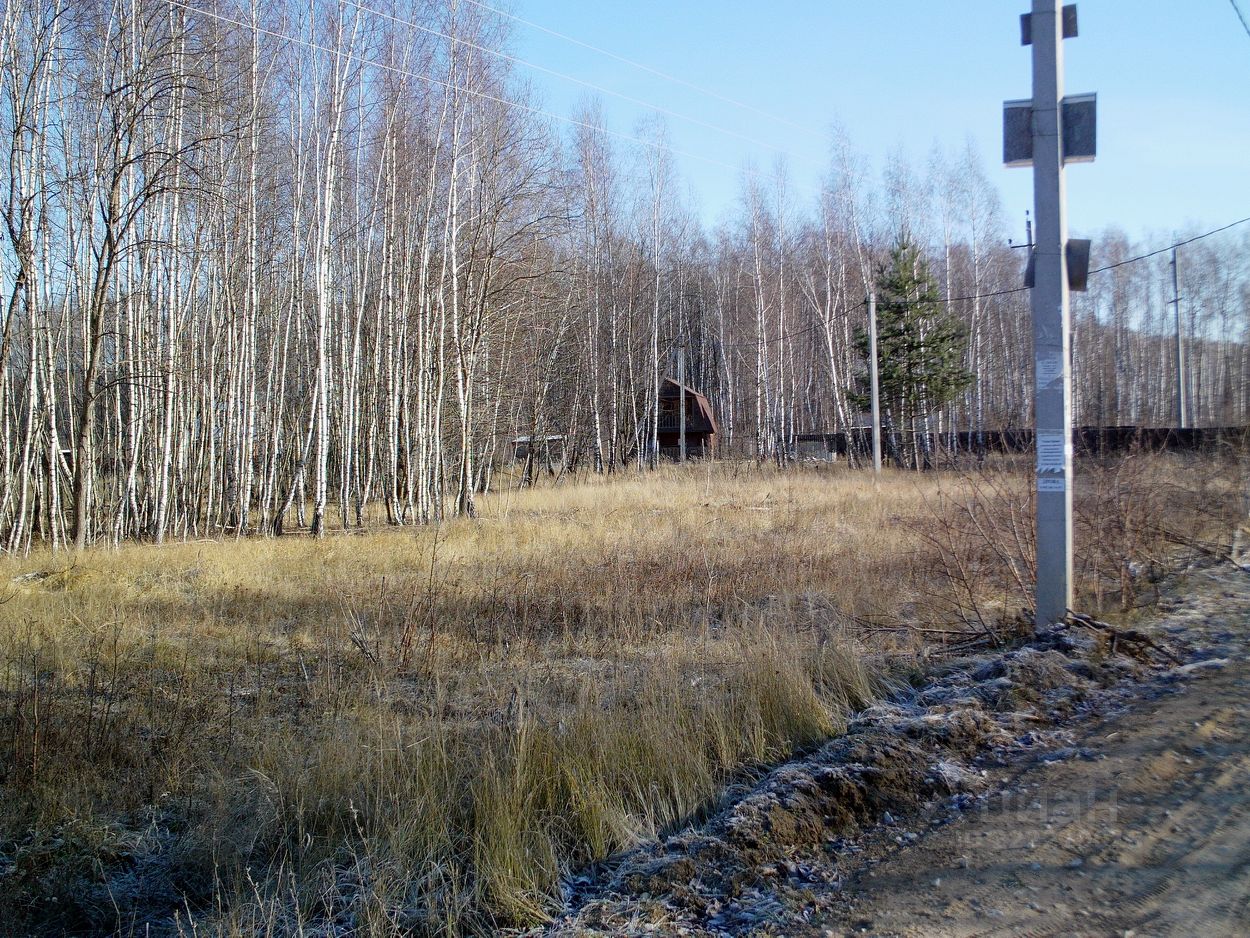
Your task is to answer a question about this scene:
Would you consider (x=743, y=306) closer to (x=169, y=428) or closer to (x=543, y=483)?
(x=543, y=483)

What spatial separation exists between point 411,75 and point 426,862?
61.4 ft

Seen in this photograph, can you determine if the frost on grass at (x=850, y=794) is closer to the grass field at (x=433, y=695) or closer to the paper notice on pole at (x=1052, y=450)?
the grass field at (x=433, y=695)

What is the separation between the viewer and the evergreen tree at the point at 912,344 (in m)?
31.8

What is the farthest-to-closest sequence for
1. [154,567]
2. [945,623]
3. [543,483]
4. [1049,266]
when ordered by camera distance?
[543,483] < [154,567] < [945,623] < [1049,266]

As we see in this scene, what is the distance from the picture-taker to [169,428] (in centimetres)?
1563

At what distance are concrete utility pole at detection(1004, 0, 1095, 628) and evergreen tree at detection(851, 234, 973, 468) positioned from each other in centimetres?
2520

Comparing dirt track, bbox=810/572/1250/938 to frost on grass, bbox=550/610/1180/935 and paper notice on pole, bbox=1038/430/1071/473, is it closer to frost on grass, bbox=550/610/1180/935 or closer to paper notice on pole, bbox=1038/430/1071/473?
frost on grass, bbox=550/610/1180/935

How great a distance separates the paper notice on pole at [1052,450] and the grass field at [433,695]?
3.63 feet

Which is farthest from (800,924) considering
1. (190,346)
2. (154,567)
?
(190,346)

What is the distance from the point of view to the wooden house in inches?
1796

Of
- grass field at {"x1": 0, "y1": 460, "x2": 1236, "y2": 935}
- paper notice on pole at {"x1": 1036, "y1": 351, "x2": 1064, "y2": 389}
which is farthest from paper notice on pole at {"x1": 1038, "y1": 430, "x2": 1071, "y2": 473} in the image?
grass field at {"x1": 0, "y1": 460, "x2": 1236, "y2": 935}

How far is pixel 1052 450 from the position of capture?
6.34 meters

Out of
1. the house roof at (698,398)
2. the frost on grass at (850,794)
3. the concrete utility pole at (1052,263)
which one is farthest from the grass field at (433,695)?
the house roof at (698,398)

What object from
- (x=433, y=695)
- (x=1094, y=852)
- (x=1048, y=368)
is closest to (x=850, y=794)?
(x=1094, y=852)
